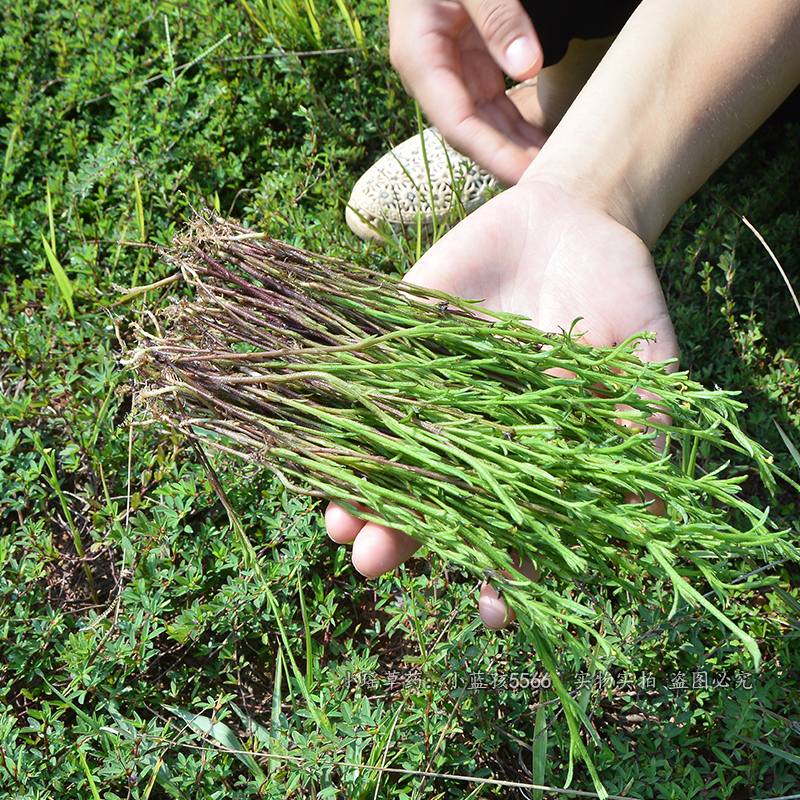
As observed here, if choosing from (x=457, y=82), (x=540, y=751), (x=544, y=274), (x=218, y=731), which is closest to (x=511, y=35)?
(x=457, y=82)

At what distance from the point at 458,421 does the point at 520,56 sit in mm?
1168

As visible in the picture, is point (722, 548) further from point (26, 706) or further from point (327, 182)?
point (327, 182)

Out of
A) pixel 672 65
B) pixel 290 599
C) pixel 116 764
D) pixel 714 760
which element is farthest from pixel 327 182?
pixel 714 760

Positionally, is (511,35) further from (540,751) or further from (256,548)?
(540,751)

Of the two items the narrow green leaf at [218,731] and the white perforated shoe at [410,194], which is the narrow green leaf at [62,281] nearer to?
the white perforated shoe at [410,194]

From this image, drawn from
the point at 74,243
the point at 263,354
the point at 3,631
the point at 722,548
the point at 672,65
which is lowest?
the point at 722,548

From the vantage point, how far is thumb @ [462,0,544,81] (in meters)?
1.85

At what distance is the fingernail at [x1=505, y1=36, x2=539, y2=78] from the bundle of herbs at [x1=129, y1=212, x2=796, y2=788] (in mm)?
754

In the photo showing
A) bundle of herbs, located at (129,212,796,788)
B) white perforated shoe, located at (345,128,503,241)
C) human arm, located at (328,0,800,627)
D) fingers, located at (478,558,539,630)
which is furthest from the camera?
white perforated shoe, located at (345,128,503,241)

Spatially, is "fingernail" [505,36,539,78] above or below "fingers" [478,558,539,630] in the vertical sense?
above

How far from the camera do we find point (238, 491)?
72.9 inches

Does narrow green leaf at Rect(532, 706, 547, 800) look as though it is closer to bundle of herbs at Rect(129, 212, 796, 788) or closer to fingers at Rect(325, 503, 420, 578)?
bundle of herbs at Rect(129, 212, 796, 788)

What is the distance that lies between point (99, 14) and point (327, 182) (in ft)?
4.17

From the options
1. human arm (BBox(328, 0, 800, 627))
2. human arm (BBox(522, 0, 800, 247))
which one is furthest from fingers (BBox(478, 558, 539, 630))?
human arm (BBox(522, 0, 800, 247))
